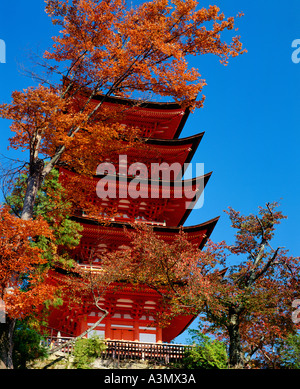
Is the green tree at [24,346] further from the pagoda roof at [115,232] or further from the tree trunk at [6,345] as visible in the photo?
the pagoda roof at [115,232]

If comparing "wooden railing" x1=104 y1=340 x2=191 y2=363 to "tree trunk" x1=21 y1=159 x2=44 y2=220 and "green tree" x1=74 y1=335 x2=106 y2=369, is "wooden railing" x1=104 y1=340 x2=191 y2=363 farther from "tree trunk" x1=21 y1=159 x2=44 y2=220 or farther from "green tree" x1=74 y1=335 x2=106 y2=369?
"tree trunk" x1=21 y1=159 x2=44 y2=220

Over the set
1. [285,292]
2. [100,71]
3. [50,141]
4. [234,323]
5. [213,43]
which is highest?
[213,43]

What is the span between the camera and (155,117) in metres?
23.6

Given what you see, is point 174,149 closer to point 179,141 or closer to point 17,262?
point 179,141

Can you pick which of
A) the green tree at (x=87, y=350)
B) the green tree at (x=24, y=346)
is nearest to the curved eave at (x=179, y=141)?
the green tree at (x=87, y=350)

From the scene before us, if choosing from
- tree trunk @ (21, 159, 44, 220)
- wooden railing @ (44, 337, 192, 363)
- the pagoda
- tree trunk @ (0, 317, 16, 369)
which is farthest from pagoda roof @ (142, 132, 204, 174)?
tree trunk @ (0, 317, 16, 369)

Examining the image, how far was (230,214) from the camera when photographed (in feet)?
52.5

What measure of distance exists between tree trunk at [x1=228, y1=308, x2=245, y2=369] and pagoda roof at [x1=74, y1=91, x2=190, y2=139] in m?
12.3

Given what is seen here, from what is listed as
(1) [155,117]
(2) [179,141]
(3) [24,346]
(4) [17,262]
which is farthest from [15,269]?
(1) [155,117]

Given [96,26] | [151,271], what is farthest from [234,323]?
[96,26]

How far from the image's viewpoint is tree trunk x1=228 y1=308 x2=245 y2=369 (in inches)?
506
